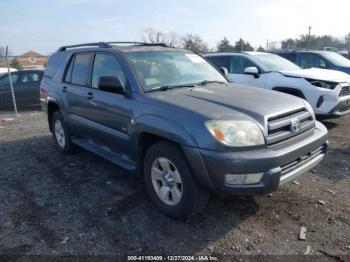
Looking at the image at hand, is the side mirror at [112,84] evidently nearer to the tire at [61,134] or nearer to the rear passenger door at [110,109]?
the rear passenger door at [110,109]

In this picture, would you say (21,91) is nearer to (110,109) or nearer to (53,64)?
(53,64)

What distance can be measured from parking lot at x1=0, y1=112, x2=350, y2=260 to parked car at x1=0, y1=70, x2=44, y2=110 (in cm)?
736

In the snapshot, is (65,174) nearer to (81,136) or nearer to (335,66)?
(81,136)

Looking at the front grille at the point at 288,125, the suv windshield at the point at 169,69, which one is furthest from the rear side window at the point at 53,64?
the front grille at the point at 288,125

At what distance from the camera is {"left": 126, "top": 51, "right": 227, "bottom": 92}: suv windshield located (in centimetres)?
417

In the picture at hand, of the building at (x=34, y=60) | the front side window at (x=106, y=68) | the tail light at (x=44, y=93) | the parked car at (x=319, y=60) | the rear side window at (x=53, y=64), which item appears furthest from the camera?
the building at (x=34, y=60)

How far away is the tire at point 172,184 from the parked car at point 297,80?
14.2 feet

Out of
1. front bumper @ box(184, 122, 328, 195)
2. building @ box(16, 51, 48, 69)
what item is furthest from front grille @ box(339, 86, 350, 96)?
building @ box(16, 51, 48, 69)

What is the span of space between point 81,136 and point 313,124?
343cm

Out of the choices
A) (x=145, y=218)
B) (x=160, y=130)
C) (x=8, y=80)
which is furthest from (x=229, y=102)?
(x=8, y=80)

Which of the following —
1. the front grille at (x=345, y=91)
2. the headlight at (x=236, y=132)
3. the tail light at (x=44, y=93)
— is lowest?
the front grille at (x=345, y=91)

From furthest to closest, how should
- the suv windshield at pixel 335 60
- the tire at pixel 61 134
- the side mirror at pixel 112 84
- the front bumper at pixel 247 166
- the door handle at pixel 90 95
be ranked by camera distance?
the suv windshield at pixel 335 60, the tire at pixel 61 134, the door handle at pixel 90 95, the side mirror at pixel 112 84, the front bumper at pixel 247 166

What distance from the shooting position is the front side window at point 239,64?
8.38m

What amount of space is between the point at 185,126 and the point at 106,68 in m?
1.90
